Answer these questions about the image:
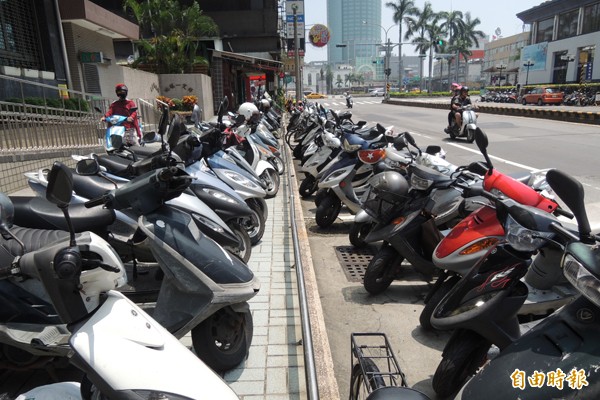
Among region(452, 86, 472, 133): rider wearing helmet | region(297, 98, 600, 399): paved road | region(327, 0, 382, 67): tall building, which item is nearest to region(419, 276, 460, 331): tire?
region(297, 98, 600, 399): paved road

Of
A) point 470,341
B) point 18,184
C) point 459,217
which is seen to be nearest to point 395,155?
point 459,217

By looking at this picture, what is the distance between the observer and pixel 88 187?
382cm

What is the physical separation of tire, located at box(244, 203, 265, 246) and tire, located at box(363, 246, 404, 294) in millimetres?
1548

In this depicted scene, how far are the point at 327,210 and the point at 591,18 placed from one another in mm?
49977

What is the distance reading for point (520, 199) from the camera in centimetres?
291

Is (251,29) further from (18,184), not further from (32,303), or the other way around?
(32,303)

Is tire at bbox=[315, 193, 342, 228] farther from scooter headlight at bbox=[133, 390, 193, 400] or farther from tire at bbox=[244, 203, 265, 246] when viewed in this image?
scooter headlight at bbox=[133, 390, 193, 400]

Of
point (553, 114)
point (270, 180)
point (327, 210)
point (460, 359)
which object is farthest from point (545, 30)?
point (460, 359)

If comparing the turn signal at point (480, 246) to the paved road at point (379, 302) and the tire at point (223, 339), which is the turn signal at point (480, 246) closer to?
the paved road at point (379, 302)

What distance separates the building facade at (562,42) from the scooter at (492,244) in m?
46.6

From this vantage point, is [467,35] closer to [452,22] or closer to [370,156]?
[452,22]

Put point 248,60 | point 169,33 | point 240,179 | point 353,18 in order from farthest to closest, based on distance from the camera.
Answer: point 353,18, point 248,60, point 169,33, point 240,179

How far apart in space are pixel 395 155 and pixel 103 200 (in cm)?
337

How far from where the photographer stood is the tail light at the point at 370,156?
19.1ft
